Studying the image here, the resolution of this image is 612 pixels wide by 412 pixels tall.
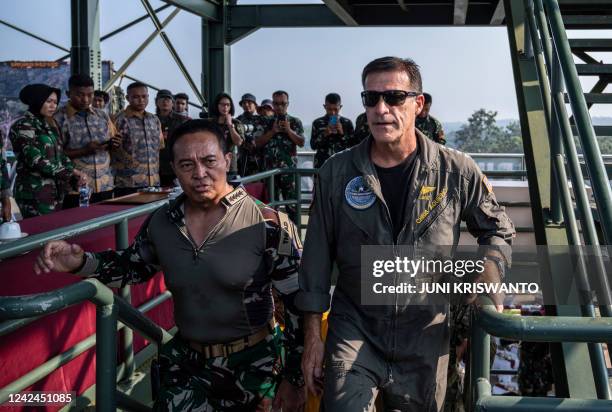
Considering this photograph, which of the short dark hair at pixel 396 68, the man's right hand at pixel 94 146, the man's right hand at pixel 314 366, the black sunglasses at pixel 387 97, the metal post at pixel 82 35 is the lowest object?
the man's right hand at pixel 314 366

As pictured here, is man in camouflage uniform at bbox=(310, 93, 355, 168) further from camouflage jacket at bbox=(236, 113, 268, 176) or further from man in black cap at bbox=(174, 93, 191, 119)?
man in black cap at bbox=(174, 93, 191, 119)

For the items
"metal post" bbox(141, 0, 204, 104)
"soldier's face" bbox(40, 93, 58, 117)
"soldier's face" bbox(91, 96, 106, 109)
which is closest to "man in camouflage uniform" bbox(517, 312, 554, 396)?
"soldier's face" bbox(40, 93, 58, 117)

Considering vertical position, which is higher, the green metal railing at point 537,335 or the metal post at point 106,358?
the green metal railing at point 537,335

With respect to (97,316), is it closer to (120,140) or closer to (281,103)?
(120,140)

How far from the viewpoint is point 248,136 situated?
973 cm

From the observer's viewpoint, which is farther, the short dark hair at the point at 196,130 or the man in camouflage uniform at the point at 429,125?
the man in camouflage uniform at the point at 429,125

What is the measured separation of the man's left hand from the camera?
2.41 m

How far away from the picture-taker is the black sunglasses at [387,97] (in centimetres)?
229

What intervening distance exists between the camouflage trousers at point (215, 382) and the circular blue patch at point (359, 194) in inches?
27.5

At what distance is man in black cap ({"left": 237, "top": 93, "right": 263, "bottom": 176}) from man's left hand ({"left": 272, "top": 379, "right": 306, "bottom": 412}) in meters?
7.16

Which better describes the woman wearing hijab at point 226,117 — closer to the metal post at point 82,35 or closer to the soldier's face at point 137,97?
the soldier's face at point 137,97

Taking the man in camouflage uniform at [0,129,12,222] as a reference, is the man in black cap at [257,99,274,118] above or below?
above

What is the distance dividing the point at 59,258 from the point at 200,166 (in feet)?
2.01

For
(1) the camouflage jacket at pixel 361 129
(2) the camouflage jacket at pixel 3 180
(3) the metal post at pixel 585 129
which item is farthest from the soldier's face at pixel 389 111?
(1) the camouflage jacket at pixel 361 129
